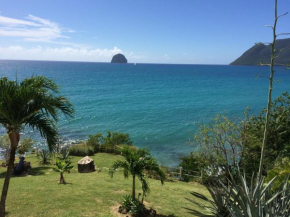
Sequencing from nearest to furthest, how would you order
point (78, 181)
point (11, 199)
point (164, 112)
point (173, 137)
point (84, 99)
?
point (11, 199) < point (78, 181) < point (173, 137) < point (164, 112) < point (84, 99)

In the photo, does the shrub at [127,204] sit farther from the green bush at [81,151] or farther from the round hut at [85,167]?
the green bush at [81,151]

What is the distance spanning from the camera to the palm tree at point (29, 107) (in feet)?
21.2

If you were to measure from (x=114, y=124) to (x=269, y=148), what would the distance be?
26.7 m

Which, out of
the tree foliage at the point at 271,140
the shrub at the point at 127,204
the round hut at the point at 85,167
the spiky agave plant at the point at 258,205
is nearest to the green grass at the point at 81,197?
the shrub at the point at 127,204

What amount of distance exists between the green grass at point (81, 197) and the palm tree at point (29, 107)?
119 inches

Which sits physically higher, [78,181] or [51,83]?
[51,83]

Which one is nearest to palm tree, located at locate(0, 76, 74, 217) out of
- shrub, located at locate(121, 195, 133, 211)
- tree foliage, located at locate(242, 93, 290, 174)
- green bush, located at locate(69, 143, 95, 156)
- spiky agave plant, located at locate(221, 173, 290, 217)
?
shrub, located at locate(121, 195, 133, 211)

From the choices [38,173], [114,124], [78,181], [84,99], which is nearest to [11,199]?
[78,181]

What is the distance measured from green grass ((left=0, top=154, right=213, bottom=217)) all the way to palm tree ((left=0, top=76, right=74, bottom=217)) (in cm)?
301

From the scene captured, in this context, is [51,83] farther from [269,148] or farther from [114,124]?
[114,124]

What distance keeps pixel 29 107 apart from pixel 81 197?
19.8ft

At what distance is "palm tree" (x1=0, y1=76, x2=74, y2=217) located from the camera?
6.48 metres

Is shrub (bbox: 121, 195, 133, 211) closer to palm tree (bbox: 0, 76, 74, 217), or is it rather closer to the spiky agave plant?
palm tree (bbox: 0, 76, 74, 217)

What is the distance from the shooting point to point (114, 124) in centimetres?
3962
